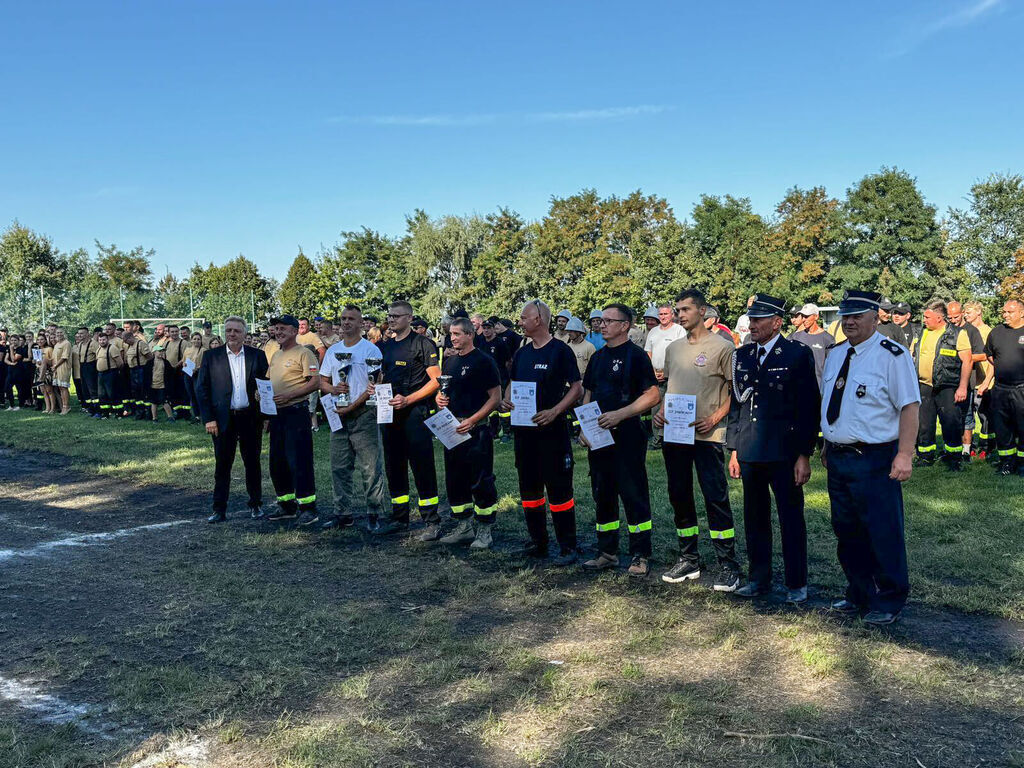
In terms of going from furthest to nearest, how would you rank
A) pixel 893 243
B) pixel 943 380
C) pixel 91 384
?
pixel 893 243
pixel 91 384
pixel 943 380

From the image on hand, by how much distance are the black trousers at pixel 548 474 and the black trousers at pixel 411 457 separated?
125 cm

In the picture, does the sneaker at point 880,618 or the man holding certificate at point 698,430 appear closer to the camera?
the sneaker at point 880,618

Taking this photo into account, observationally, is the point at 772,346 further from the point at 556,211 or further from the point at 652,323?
the point at 556,211

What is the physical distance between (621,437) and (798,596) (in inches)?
70.1

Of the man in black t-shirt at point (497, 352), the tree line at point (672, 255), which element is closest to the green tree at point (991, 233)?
the tree line at point (672, 255)

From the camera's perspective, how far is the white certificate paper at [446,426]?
7.65 metres

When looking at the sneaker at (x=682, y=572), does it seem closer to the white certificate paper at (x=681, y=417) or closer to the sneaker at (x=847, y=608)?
the white certificate paper at (x=681, y=417)

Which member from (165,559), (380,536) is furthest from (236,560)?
(380,536)

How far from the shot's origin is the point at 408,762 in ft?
12.5

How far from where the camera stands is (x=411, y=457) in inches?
329

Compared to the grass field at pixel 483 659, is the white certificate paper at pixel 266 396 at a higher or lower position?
higher

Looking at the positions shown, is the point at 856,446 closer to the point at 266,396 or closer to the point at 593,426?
the point at 593,426

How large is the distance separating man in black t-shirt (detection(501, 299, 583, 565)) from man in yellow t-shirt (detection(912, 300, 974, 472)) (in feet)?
19.7

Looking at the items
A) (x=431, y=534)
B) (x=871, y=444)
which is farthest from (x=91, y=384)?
(x=871, y=444)
